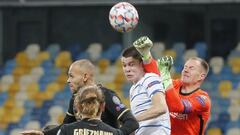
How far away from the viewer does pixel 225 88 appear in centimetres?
1391

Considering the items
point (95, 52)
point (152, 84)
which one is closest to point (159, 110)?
point (152, 84)

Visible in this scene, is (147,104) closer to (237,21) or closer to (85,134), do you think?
(85,134)

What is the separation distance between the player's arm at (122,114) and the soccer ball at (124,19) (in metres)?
1.48

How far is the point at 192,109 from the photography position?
7.52 meters

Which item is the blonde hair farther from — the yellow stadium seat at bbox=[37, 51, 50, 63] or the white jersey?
the yellow stadium seat at bbox=[37, 51, 50, 63]

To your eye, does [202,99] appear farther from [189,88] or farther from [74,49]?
[74,49]

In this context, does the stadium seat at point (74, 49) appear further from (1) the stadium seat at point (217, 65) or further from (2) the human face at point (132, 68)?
(2) the human face at point (132, 68)

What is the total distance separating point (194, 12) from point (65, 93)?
114 inches

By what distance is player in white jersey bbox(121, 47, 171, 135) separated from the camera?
6703 millimetres

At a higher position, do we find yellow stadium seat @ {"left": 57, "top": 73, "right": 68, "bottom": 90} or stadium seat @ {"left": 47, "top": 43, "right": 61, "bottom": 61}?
stadium seat @ {"left": 47, "top": 43, "right": 61, "bottom": 61}

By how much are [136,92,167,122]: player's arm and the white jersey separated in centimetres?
11

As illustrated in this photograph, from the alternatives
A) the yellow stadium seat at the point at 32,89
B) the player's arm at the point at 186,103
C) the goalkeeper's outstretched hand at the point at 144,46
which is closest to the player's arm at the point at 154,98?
the goalkeeper's outstretched hand at the point at 144,46

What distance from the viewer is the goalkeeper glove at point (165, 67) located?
7.12 meters

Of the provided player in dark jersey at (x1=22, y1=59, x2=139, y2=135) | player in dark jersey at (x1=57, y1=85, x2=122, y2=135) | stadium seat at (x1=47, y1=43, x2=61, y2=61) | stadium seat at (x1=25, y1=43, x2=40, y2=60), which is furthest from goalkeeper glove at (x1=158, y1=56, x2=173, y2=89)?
stadium seat at (x1=25, y1=43, x2=40, y2=60)
